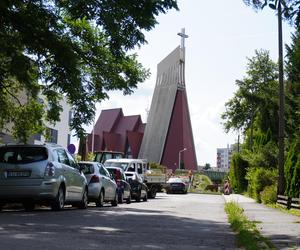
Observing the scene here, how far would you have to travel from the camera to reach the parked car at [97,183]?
20422 millimetres

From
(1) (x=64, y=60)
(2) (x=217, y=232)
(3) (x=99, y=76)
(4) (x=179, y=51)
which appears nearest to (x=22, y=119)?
(3) (x=99, y=76)

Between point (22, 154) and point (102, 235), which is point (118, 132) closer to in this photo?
point (22, 154)

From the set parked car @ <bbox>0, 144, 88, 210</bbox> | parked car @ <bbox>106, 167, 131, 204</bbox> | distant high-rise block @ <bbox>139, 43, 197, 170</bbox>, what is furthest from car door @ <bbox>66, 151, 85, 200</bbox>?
distant high-rise block @ <bbox>139, 43, 197, 170</bbox>

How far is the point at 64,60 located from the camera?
17.3 m

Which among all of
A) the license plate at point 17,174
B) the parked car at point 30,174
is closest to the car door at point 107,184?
the parked car at point 30,174

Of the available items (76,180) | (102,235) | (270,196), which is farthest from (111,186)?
(102,235)

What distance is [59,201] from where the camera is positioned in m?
16.1

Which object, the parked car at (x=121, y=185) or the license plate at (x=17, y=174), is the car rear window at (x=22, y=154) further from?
the parked car at (x=121, y=185)

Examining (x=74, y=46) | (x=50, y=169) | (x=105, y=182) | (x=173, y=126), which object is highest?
(x=173, y=126)

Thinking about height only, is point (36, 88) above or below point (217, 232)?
above

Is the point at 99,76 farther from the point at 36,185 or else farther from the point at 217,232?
the point at 217,232

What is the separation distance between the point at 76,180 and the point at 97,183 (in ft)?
10.3

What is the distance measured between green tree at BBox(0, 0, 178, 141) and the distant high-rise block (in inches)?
3329

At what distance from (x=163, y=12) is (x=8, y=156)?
18.2ft
